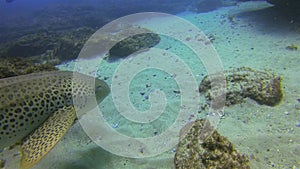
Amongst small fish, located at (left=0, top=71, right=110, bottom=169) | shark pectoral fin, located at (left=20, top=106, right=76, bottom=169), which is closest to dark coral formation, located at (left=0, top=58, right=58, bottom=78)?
small fish, located at (left=0, top=71, right=110, bottom=169)

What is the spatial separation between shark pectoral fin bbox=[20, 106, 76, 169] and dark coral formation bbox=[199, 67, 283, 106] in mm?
3196

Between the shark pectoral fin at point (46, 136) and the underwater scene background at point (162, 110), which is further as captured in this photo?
the underwater scene background at point (162, 110)

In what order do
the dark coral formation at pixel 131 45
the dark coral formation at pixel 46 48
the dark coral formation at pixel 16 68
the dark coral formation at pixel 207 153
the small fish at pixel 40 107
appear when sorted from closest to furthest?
the dark coral formation at pixel 207 153 < the small fish at pixel 40 107 < the dark coral formation at pixel 16 68 < the dark coral formation at pixel 131 45 < the dark coral formation at pixel 46 48

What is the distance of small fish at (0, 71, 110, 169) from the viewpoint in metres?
3.21

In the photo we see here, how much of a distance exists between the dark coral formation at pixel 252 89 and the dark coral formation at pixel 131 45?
213 inches

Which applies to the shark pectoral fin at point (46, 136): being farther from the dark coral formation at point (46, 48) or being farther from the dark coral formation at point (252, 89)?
the dark coral formation at point (46, 48)

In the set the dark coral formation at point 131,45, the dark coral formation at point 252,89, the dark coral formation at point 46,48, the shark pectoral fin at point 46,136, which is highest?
the shark pectoral fin at point 46,136

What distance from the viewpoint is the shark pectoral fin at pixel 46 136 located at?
9.56ft

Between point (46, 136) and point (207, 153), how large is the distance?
89.2 inches

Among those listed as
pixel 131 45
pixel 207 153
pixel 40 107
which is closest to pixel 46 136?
pixel 40 107

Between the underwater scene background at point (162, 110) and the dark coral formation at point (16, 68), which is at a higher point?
the dark coral formation at point (16, 68)

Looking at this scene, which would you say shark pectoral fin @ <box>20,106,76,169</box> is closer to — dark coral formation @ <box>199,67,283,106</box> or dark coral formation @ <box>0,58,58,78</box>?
dark coral formation @ <box>0,58,58,78</box>

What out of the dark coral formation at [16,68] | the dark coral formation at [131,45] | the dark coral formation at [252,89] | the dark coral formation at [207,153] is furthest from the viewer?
the dark coral formation at [131,45]

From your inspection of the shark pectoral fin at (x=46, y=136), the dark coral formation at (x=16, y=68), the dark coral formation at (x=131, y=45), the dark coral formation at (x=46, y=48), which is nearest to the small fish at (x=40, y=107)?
the shark pectoral fin at (x=46, y=136)
